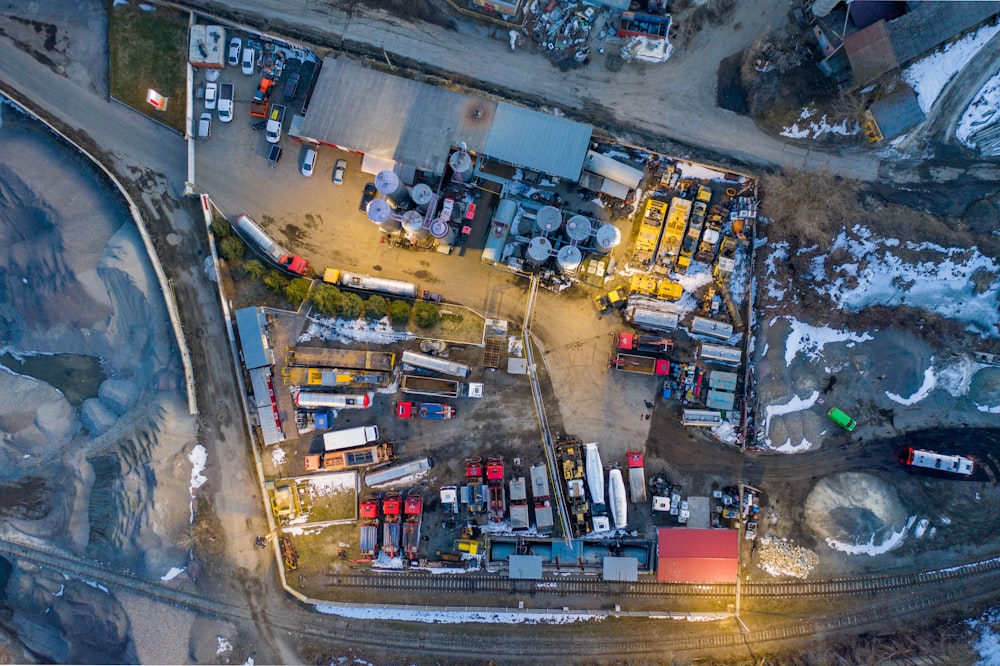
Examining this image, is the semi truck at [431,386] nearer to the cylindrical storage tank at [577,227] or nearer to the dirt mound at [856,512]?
the cylindrical storage tank at [577,227]

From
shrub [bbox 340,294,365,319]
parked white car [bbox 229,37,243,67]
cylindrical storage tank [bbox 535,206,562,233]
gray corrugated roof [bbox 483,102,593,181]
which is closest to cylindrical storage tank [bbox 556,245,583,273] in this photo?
cylindrical storage tank [bbox 535,206,562,233]

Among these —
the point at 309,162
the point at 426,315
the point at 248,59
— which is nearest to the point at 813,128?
the point at 426,315

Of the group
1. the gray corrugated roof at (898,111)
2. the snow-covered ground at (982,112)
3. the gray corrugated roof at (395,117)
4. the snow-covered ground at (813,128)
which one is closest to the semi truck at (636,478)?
the gray corrugated roof at (395,117)

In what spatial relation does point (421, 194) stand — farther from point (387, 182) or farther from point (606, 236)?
point (606, 236)

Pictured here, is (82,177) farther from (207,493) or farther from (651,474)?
(651,474)

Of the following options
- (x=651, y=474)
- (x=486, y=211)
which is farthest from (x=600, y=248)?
(x=651, y=474)

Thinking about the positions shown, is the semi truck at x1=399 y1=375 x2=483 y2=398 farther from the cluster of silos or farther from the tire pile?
the tire pile
